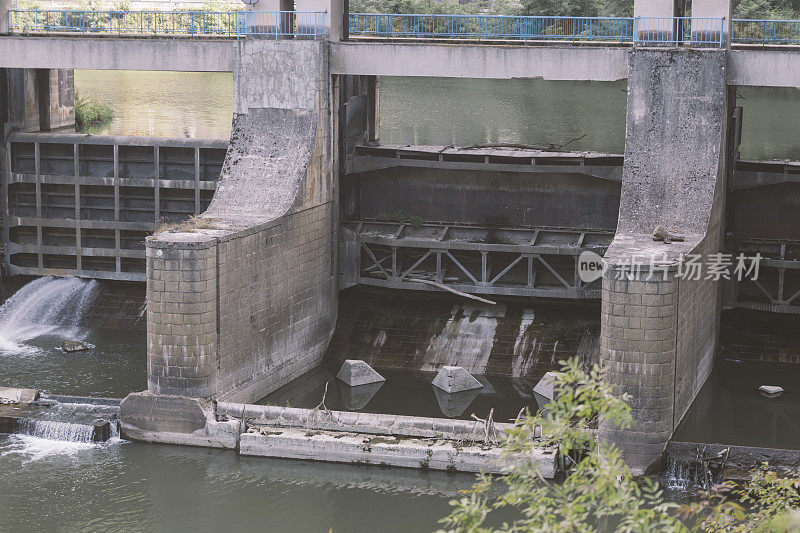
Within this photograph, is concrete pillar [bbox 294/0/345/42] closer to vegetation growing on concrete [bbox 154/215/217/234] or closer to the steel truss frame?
the steel truss frame

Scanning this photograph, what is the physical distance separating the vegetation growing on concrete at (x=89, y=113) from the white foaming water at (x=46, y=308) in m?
5.33

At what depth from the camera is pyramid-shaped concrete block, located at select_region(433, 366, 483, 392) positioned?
24.3 m

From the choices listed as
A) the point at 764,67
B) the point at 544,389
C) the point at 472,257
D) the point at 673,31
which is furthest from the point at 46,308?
the point at 764,67

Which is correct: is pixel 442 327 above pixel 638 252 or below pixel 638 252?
below

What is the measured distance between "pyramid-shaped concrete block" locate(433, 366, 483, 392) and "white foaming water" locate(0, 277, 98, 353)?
870 cm

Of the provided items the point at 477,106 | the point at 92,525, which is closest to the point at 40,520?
the point at 92,525

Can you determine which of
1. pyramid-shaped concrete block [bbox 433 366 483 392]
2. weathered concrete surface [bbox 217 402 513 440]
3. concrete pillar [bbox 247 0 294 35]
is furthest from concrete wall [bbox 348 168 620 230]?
weathered concrete surface [bbox 217 402 513 440]

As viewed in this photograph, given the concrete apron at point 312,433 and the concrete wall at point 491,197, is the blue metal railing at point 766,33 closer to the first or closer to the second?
the concrete wall at point 491,197

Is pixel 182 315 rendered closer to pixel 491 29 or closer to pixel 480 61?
pixel 480 61

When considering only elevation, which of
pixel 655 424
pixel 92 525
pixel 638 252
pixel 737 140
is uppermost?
pixel 737 140

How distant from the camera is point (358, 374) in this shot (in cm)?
2497

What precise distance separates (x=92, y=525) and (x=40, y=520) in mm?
831

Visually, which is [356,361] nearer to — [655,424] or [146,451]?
[146,451]

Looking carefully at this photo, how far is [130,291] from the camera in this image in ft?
96.0
